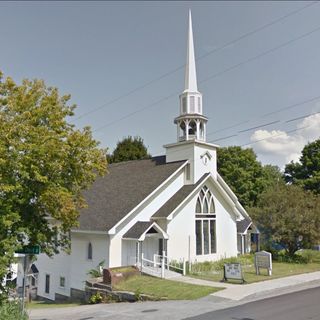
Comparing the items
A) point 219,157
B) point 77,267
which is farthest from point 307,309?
point 219,157

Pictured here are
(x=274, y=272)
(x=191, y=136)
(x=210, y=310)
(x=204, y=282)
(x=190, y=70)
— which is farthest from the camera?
(x=190, y=70)

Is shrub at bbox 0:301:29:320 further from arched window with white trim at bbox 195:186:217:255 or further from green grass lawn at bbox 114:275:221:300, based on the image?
arched window with white trim at bbox 195:186:217:255

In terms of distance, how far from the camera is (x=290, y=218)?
31188 millimetres

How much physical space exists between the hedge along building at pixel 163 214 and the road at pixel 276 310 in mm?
9864

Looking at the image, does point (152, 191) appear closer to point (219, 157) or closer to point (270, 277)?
point (270, 277)

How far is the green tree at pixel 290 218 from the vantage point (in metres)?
30.9

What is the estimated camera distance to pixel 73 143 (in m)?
15.1

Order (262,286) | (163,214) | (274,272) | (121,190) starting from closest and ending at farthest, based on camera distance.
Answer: (262,286) < (274,272) < (163,214) < (121,190)

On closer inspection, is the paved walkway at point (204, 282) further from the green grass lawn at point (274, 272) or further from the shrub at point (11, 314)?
the shrub at point (11, 314)

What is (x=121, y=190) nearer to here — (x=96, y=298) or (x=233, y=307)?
(x=96, y=298)

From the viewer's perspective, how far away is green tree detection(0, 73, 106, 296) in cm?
1368

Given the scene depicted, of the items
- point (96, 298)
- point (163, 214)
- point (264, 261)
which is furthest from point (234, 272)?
point (96, 298)

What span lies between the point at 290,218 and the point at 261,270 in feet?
21.1

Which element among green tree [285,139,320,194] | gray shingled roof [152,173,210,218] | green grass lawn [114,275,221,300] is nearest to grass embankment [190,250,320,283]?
green grass lawn [114,275,221,300]
